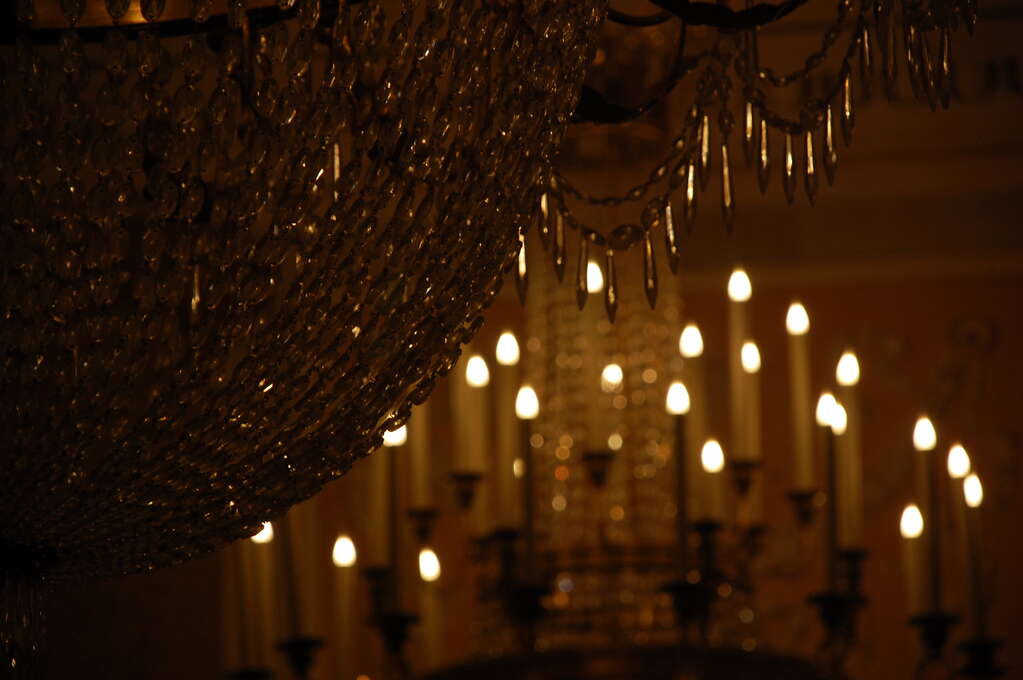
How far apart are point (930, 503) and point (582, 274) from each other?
4.71 feet

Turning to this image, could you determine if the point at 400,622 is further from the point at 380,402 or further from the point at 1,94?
the point at 1,94

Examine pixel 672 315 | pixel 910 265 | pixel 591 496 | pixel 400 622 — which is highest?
pixel 910 265

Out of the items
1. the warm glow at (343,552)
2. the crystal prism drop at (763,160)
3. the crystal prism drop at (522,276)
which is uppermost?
the crystal prism drop at (763,160)

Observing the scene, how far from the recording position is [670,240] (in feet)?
3.66

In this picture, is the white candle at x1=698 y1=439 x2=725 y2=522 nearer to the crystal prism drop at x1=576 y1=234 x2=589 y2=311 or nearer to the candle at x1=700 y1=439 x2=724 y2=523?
the candle at x1=700 y1=439 x2=724 y2=523

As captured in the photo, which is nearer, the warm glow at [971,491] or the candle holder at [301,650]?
the candle holder at [301,650]

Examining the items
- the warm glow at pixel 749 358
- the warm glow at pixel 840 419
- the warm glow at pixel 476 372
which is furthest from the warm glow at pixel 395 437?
the warm glow at pixel 840 419

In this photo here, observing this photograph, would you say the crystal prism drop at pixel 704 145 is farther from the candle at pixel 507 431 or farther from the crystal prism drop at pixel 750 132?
the candle at pixel 507 431

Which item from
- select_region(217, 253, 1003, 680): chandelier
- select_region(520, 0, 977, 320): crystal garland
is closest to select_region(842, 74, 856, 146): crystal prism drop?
select_region(520, 0, 977, 320): crystal garland

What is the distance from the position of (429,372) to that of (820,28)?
209cm

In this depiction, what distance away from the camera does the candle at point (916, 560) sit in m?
2.39

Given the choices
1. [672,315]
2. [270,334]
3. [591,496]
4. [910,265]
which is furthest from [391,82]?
[910,265]

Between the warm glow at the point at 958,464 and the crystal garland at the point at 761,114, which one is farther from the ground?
the crystal garland at the point at 761,114

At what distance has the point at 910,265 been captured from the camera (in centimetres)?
376
